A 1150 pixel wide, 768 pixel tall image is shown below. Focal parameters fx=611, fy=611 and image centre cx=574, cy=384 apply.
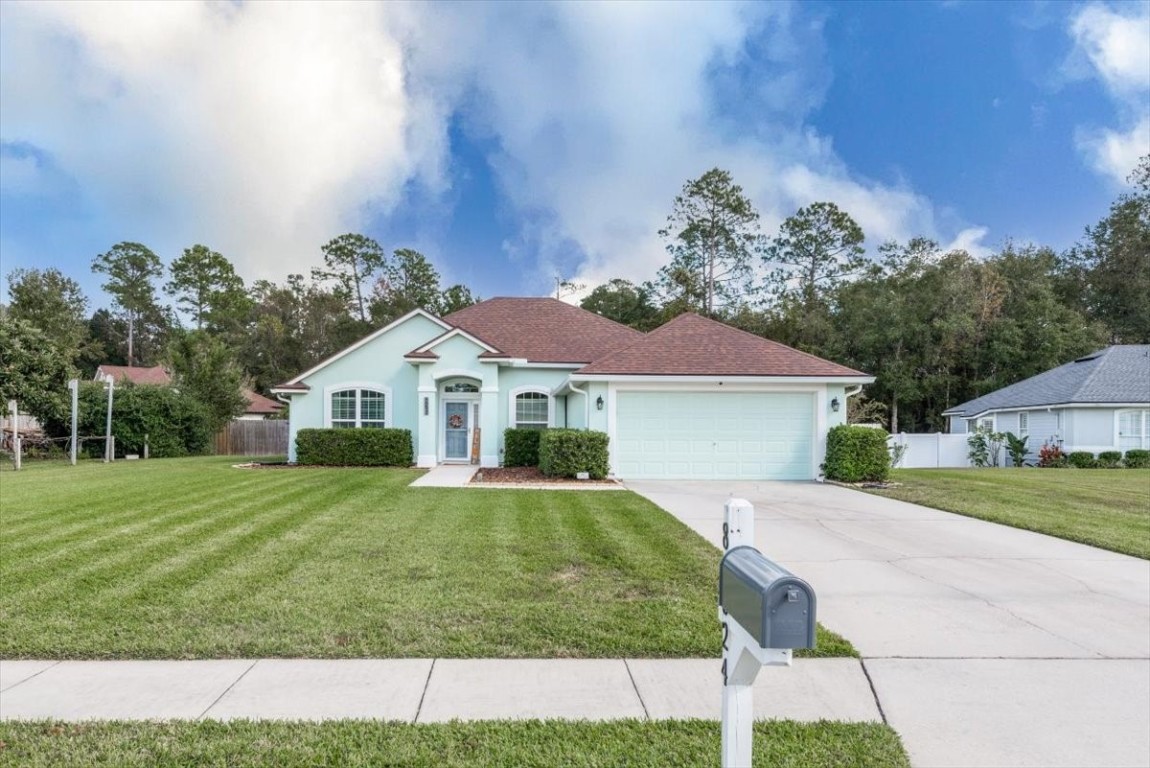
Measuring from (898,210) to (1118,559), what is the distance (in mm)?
27242

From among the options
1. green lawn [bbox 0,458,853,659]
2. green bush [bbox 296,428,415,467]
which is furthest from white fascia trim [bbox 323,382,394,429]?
green lawn [bbox 0,458,853,659]

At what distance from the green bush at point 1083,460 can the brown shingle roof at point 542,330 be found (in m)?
16.1

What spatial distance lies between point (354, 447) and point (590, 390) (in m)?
7.49

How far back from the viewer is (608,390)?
1506 cm

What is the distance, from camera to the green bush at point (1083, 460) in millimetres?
21562

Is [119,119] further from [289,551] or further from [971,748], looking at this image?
[971,748]

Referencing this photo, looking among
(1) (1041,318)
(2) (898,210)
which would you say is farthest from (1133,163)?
(2) (898,210)

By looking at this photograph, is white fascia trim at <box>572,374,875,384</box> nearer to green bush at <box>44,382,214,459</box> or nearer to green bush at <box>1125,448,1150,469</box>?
green bush at <box>1125,448,1150,469</box>

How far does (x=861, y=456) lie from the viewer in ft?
47.4

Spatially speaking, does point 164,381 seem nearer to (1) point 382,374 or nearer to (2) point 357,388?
(2) point 357,388

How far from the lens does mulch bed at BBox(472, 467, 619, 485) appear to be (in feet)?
45.5

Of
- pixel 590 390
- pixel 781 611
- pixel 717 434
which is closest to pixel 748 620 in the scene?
pixel 781 611

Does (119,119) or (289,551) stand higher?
(119,119)

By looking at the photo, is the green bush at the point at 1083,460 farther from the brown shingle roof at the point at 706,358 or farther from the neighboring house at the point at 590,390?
the brown shingle roof at the point at 706,358
